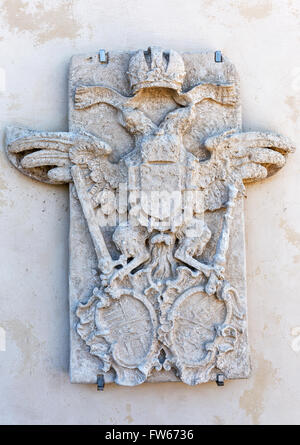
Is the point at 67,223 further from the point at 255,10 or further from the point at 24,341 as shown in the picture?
the point at 255,10

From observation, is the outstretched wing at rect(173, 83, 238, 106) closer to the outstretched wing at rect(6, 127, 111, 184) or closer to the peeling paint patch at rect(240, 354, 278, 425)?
the outstretched wing at rect(6, 127, 111, 184)

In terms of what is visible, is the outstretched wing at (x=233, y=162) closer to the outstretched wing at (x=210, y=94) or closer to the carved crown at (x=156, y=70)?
the outstretched wing at (x=210, y=94)

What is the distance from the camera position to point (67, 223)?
3178 mm

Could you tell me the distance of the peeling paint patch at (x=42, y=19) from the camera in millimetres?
3264

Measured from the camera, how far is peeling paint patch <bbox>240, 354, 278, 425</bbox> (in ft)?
10.3

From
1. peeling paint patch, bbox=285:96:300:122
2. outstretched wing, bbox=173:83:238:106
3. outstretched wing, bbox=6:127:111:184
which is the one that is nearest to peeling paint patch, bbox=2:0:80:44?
outstretched wing, bbox=6:127:111:184

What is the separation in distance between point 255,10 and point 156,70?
0.74 meters

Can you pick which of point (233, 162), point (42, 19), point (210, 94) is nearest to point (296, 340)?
point (233, 162)

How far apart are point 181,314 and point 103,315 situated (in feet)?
1.27

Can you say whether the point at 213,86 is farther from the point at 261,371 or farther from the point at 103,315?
the point at 261,371

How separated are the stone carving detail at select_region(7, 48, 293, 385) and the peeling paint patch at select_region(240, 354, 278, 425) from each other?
0.52 ft

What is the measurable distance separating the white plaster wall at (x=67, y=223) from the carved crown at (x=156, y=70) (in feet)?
0.83

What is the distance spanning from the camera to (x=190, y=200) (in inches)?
121

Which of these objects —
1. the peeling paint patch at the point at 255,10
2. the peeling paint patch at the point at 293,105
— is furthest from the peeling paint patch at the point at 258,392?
the peeling paint patch at the point at 255,10
